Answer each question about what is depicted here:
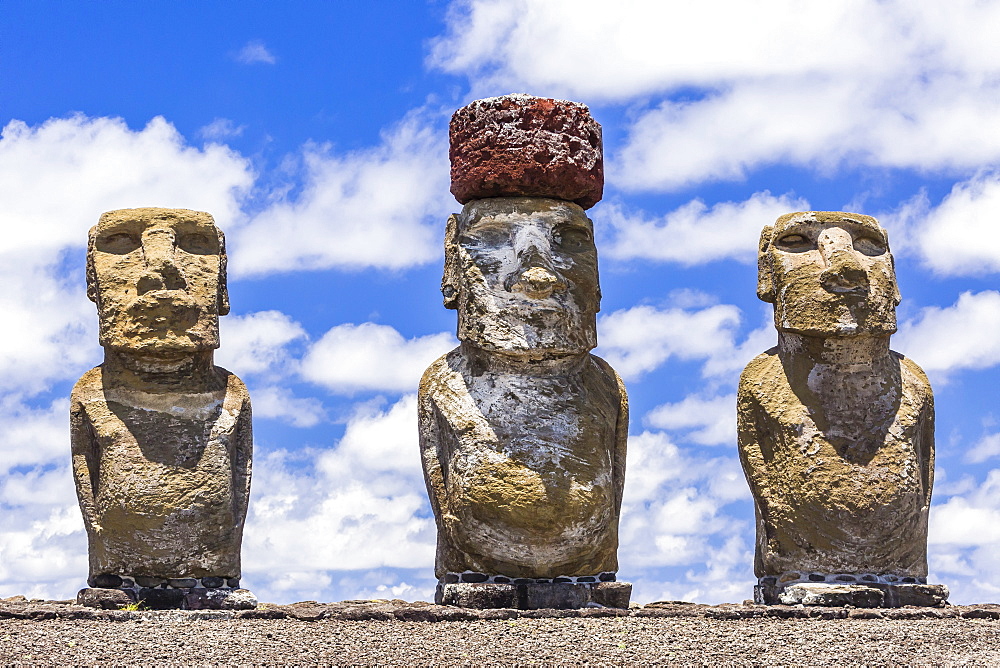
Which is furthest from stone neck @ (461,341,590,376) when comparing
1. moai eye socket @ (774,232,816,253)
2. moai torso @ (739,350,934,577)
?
moai eye socket @ (774,232,816,253)

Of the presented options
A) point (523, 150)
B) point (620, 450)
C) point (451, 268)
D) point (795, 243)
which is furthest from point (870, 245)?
point (451, 268)

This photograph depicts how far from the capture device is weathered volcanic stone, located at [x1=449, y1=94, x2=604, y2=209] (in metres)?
13.3

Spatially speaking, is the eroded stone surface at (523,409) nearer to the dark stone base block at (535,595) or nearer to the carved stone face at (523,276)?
the carved stone face at (523,276)

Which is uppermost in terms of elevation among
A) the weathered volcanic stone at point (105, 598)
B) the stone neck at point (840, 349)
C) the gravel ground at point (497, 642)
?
the stone neck at point (840, 349)

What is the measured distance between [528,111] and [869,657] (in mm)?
4873

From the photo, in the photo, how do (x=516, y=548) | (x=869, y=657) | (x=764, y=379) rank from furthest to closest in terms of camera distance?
(x=764, y=379), (x=516, y=548), (x=869, y=657)

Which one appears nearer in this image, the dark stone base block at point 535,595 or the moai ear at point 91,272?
the dark stone base block at point 535,595

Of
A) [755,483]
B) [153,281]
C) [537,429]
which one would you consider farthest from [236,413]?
[755,483]

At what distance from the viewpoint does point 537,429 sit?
12875 millimetres

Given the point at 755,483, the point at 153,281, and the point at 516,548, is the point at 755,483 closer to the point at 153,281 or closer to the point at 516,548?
the point at 516,548

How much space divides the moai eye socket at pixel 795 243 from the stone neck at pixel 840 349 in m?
0.66

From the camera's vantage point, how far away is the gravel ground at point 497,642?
10773 mm

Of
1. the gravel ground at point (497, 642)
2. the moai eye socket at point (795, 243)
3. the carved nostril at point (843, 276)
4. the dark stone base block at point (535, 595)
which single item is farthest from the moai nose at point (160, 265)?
the carved nostril at point (843, 276)

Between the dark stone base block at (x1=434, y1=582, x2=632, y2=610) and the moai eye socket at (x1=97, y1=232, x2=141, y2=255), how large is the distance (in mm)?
3570
